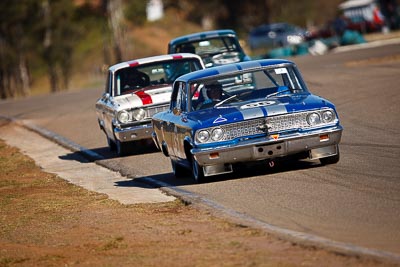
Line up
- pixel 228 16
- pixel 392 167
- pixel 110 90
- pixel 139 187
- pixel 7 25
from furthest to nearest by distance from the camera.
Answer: pixel 228 16 → pixel 7 25 → pixel 110 90 → pixel 139 187 → pixel 392 167

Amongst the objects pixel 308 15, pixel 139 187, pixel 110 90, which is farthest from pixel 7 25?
pixel 139 187

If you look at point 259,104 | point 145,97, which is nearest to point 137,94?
point 145,97

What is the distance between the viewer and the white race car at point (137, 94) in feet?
57.4

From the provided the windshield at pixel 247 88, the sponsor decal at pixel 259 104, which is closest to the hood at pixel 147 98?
the windshield at pixel 247 88

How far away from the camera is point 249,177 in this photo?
13.1 meters

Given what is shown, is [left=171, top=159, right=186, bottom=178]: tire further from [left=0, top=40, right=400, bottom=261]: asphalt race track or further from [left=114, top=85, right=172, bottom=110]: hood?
[left=114, top=85, right=172, bottom=110]: hood

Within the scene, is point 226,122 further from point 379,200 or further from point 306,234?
point 306,234

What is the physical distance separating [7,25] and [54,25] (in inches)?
159

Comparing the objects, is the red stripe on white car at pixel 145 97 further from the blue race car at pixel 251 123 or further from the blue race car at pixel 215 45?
the blue race car at pixel 215 45

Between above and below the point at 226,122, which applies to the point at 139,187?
below

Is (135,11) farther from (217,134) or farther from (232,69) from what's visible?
(217,134)

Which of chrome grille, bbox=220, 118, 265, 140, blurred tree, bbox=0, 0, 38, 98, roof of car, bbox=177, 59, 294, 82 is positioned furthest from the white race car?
blurred tree, bbox=0, 0, 38, 98

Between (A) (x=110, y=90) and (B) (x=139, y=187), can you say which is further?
(A) (x=110, y=90)

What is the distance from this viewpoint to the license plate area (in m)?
12.5
